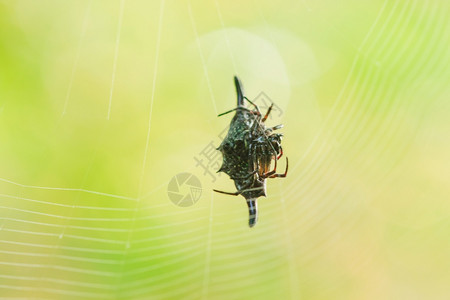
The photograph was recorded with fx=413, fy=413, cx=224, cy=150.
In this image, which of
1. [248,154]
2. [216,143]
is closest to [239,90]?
[248,154]

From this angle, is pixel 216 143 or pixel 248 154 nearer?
pixel 248 154

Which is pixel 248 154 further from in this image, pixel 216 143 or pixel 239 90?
pixel 216 143

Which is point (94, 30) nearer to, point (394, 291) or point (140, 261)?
point (140, 261)

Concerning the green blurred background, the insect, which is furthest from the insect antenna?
the green blurred background

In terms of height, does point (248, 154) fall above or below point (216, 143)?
below

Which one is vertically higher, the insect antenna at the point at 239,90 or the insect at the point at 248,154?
the insect antenna at the point at 239,90

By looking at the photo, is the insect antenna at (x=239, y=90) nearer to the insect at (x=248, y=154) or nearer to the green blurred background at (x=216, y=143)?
the insect at (x=248, y=154)

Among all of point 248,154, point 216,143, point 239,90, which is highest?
point 216,143

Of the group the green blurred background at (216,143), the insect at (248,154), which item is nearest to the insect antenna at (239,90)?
the insect at (248,154)
